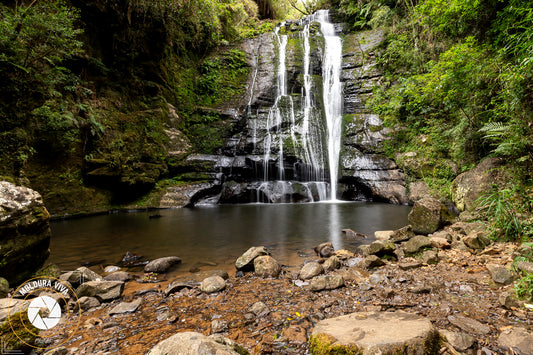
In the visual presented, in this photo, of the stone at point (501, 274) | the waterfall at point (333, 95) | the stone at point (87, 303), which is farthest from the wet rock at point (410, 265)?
the waterfall at point (333, 95)

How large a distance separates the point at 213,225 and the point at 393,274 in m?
5.13

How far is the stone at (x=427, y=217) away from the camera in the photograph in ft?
14.9

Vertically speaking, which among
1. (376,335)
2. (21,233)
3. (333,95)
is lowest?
(376,335)

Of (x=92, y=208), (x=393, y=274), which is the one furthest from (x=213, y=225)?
(x=92, y=208)

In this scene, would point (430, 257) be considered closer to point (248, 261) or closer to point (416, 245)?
point (416, 245)

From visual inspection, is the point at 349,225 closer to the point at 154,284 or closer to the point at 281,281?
the point at 281,281

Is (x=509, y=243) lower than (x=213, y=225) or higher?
higher

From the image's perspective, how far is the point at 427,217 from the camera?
461cm

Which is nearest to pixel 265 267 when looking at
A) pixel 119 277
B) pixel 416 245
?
pixel 119 277

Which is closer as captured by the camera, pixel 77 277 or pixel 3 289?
pixel 3 289

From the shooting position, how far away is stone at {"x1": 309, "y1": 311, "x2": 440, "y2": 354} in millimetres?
1209

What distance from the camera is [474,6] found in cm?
478

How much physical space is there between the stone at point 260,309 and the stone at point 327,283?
65 centimetres

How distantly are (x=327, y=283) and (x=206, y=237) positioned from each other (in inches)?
142
